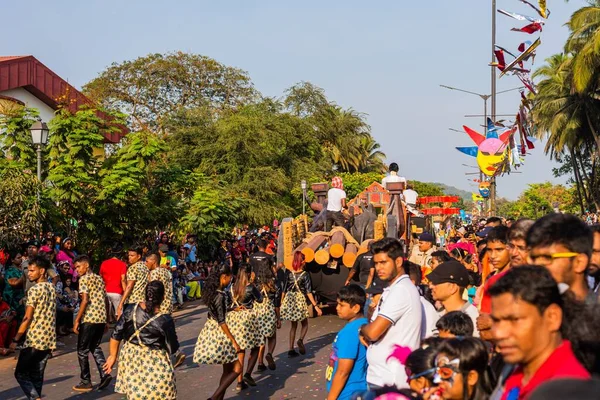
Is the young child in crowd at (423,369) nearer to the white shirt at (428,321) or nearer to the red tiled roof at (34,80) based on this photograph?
the white shirt at (428,321)

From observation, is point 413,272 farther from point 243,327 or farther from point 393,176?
point 393,176

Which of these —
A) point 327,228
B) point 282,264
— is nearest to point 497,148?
point 327,228

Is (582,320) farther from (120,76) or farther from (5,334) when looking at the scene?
(120,76)

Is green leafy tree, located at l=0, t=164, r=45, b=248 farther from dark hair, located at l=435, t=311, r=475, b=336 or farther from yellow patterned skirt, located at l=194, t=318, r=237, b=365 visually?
dark hair, located at l=435, t=311, r=475, b=336

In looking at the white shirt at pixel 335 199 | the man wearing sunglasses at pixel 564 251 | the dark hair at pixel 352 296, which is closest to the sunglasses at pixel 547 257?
the man wearing sunglasses at pixel 564 251

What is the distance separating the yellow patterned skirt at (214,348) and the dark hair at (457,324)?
435 centimetres

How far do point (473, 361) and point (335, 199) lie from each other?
12236 mm

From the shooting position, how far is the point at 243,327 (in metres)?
9.45

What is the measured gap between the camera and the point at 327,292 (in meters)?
14.9

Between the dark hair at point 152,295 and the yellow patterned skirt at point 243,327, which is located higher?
the dark hair at point 152,295

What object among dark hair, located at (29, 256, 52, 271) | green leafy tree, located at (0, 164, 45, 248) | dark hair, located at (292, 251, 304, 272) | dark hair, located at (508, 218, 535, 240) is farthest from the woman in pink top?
dark hair, located at (508, 218, 535, 240)

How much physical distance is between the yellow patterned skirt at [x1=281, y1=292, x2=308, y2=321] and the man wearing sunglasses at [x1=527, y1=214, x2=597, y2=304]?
814cm

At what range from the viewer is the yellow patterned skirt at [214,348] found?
28.5 feet

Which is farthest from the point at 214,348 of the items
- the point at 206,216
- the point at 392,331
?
the point at 206,216
